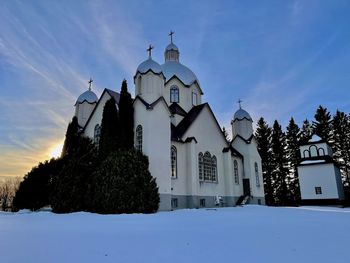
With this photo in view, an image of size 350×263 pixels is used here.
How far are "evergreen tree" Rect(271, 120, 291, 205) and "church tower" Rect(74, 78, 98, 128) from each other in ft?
108

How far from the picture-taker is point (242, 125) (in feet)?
108

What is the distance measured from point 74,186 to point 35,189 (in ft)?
16.0

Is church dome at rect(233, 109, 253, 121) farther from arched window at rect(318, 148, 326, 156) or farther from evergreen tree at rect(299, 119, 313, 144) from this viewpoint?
evergreen tree at rect(299, 119, 313, 144)

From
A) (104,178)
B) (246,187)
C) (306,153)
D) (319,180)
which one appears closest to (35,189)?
(104,178)

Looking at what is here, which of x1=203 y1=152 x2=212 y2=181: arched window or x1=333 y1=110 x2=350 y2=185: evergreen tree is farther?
x1=333 y1=110 x2=350 y2=185: evergreen tree

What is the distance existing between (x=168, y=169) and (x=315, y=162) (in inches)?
940

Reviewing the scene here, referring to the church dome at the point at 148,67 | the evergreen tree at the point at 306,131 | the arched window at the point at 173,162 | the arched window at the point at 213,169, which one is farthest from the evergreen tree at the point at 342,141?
the church dome at the point at 148,67

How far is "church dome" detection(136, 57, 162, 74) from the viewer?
2328 centimetres

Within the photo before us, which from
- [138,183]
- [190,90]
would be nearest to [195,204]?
[138,183]

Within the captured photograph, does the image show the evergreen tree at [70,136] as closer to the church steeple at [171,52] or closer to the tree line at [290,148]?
the church steeple at [171,52]

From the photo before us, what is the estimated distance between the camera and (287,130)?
49812mm

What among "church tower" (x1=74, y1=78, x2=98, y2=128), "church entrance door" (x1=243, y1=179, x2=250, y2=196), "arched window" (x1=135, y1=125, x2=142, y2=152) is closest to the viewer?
"arched window" (x1=135, y1=125, x2=142, y2=152)

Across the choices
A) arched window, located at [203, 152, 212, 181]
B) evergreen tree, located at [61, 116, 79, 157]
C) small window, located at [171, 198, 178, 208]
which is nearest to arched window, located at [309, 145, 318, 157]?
arched window, located at [203, 152, 212, 181]

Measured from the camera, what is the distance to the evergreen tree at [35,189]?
20.5 meters
